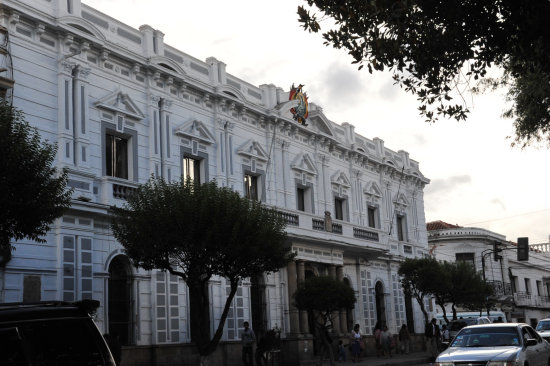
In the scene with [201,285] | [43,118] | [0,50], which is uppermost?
[0,50]

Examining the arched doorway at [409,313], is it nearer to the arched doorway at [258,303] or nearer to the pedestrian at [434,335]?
the pedestrian at [434,335]

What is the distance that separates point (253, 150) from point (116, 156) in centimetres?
714

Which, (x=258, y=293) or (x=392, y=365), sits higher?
(x=258, y=293)

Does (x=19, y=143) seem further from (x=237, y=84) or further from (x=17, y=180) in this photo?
(x=237, y=84)

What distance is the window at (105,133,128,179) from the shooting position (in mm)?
21781

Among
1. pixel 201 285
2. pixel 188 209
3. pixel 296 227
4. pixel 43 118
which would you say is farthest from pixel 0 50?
pixel 296 227

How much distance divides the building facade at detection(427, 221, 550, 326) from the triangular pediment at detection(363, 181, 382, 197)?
658 inches

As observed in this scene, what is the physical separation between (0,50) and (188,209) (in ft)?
21.8

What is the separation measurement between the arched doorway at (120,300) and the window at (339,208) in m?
14.2

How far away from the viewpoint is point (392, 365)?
2612 centimetres

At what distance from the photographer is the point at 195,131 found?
2509 cm

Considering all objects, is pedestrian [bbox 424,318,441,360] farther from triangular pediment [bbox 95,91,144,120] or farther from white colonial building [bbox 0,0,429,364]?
triangular pediment [bbox 95,91,144,120]

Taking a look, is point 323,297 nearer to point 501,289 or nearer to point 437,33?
point 437,33

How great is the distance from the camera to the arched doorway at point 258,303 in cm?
2667
